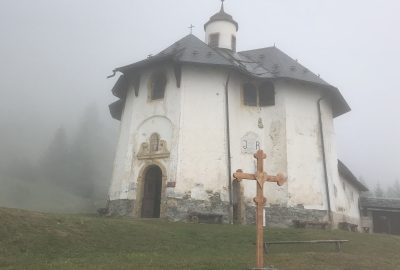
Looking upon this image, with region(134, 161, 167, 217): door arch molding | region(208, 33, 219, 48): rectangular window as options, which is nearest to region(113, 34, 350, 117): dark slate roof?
region(208, 33, 219, 48): rectangular window

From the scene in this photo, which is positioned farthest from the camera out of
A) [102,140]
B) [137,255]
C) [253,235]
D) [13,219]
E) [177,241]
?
[102,140]

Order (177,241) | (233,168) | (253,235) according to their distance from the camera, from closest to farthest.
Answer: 1. (177,241)
2. (253,235)
3. (233,168)

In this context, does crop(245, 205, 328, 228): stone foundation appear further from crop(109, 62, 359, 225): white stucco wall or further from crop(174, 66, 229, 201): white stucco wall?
crop(174, 66, 229, 201): white stucco wall

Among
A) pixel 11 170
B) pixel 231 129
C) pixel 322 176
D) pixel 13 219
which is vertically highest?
pixel 11 170

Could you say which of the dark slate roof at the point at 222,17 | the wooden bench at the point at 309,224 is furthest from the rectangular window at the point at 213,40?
the wooden bench at the point at 309,224

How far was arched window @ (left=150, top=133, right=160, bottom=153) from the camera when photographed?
20.1m

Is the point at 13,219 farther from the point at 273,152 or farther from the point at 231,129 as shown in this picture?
the point at 273,152

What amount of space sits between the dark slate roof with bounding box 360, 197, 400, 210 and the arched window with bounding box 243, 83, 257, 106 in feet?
44.2

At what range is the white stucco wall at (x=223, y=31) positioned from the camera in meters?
26.7

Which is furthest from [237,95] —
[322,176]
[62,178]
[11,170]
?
[11,170]

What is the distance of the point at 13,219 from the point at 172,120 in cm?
946

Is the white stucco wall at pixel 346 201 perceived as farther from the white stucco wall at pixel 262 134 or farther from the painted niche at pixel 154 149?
the painted niche at pixel 154 149

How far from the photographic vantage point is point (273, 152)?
20.9 meters

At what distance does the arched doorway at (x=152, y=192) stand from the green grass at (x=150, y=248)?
4.49 meters
